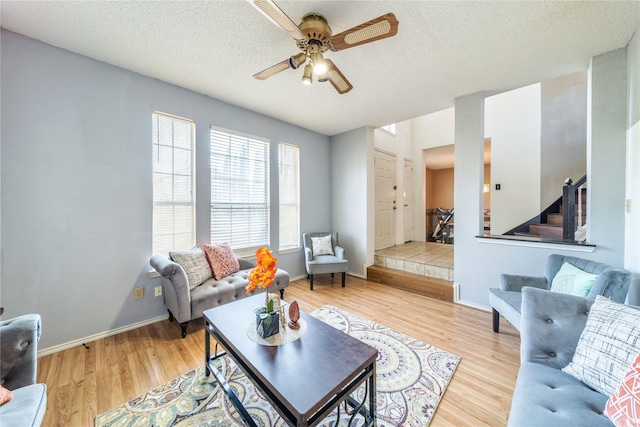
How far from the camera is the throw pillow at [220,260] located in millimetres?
2713

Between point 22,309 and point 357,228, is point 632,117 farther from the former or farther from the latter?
point 22,309

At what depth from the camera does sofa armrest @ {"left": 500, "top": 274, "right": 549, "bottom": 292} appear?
2175 mm

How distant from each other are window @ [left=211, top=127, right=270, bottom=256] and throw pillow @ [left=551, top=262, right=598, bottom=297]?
3.32m

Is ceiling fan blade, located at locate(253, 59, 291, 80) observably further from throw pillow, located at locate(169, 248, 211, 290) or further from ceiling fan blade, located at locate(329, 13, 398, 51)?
throw pillow, located at locate(169, 248, 211, 290)

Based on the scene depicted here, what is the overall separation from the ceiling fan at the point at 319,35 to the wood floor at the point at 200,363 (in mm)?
2402

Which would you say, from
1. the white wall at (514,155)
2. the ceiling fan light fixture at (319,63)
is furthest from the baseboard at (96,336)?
the white wall at (514,155)

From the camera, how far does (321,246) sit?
13.2ft

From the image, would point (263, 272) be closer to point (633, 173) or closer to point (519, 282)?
point (519, 282)

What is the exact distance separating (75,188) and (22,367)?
5.09ft

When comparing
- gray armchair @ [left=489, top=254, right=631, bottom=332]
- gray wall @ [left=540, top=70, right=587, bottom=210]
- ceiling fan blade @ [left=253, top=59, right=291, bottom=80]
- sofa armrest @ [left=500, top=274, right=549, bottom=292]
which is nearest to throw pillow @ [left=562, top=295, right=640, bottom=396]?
gray armchair @ [left=489, top=254, right=631, bottom=332]

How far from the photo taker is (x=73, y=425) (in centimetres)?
139

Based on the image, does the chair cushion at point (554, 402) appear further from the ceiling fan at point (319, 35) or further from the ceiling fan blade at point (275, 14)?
the ceiling fan blade at point (275, 14)

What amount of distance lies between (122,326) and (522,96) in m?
6.78

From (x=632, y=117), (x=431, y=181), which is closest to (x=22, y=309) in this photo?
(x=632, y=117)
